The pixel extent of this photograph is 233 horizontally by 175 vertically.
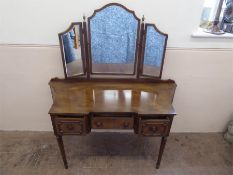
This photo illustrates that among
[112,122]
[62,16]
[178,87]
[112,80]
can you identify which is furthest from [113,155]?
[62,16]

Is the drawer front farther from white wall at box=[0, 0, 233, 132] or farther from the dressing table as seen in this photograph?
white wall at box=[0, 0, 233, 132]

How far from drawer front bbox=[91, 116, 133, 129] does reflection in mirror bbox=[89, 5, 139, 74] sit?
449mm

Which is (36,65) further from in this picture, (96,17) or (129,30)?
(129,30)

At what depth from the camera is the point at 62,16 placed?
1.46m

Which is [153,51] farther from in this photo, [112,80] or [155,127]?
[155,127]

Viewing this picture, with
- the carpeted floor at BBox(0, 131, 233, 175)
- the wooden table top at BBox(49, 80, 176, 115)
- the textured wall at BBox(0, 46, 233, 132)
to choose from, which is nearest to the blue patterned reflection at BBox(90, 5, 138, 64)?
the wooden table top at BBox(49, 80, 176, 115)

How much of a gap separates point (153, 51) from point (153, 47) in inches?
1.3

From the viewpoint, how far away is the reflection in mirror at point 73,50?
1460 millimetres

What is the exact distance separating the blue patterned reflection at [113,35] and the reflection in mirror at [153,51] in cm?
11

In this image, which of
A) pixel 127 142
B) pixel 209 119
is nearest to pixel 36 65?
pixel 127 142

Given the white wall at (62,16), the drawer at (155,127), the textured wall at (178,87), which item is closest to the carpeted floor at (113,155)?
the textured wall at (178,87)

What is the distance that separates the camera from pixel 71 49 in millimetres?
1519

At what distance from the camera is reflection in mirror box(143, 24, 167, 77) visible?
1.47m

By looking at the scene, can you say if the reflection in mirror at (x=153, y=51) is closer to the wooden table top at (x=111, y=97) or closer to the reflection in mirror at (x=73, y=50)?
the wooden table top at (x=111, y=97)
